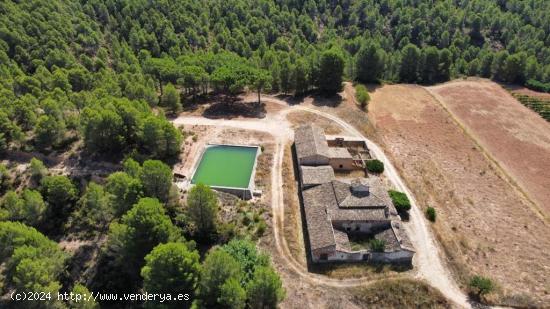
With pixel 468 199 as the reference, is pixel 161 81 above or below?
above

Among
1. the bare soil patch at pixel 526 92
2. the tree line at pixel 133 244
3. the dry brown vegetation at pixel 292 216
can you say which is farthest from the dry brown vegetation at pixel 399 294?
the bare soil patch at pixel 526 92

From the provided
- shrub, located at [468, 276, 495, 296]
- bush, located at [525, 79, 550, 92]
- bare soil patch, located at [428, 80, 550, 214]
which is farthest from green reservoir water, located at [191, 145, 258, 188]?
bush, located at [525, 79, 550, 92]

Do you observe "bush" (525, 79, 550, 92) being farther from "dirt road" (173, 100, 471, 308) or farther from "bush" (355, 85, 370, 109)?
"dirt road" (173, 100, 471, 308)

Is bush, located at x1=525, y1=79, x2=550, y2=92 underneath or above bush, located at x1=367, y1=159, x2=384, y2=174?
above

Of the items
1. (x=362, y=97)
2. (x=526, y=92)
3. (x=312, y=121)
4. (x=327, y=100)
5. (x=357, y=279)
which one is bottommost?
(x=357, y=279)

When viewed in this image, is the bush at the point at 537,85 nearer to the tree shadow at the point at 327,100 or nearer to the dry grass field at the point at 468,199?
the dry grass field at the point at 468,199

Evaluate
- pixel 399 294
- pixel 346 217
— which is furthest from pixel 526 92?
pixel 399 294

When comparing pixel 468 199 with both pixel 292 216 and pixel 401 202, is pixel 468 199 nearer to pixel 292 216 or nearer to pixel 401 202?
pixel 401 202
